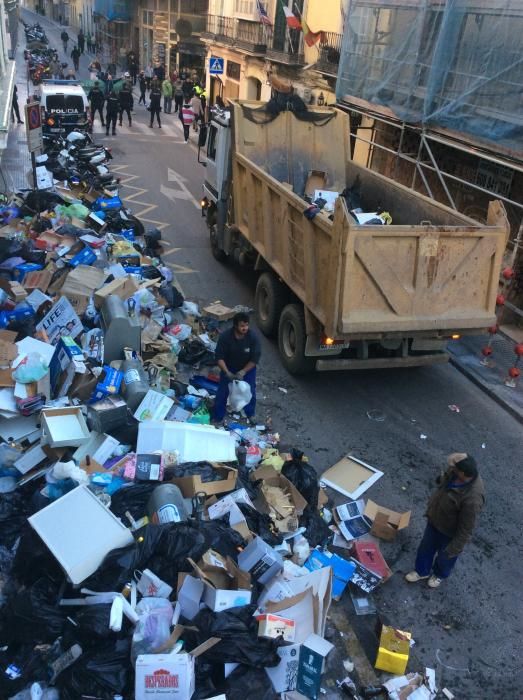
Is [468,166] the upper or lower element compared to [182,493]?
upper

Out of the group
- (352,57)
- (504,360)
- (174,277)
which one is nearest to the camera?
(504,360)

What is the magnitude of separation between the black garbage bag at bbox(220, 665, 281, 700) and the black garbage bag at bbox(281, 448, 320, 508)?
177 centimetres

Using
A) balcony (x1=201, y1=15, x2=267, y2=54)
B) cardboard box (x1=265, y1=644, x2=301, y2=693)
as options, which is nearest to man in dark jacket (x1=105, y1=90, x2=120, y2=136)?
balcony (x1=201, y1=15, x2=267, y2=54)

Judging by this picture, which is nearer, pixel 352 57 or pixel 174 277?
pixel 174 277

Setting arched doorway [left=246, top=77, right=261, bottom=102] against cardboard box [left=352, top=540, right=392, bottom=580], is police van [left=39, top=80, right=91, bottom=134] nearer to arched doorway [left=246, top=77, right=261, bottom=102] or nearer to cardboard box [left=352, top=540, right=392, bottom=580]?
arched doorway [left=246, top=77, right=261, bottom=102]

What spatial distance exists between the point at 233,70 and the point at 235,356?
22959mm

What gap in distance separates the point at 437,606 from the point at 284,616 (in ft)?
4.55

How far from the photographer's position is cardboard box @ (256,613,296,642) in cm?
372

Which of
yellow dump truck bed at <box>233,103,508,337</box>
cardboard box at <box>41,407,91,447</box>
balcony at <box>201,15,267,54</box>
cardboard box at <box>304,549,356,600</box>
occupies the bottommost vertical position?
cardboard box at <box>304,549,356,600</box>

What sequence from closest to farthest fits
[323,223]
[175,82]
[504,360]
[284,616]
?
[284,616], [323,223], [504,360], [175,82]

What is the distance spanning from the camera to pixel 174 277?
33.2 feet

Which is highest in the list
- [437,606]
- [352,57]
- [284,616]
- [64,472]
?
[352,57]

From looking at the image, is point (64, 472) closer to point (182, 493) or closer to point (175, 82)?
point (182, 493)

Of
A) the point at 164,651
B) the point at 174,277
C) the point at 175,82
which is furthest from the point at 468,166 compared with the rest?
the point at 175,82
